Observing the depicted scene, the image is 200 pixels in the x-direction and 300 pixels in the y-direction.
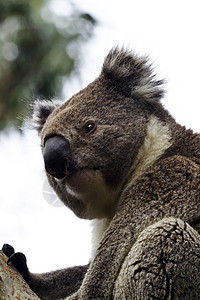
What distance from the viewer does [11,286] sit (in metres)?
3.00

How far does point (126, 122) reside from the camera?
439cm

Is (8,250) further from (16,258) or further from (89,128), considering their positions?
(89,128)

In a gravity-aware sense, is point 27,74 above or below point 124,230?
above

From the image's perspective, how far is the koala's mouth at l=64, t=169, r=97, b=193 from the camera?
4156mm

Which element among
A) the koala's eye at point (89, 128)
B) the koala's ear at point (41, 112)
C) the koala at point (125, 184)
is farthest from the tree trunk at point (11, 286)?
the koala's ear at point (41, 112)

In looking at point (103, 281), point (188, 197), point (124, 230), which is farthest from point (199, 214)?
point (103, 281)

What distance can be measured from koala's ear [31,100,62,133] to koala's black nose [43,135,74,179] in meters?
1.16

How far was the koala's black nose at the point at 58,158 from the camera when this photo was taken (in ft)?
13.3

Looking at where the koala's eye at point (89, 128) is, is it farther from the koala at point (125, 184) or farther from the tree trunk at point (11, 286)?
the tree trunk at point (11, 286)

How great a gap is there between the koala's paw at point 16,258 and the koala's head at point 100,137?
30.1 inches

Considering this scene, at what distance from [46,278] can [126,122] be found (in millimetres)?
1573

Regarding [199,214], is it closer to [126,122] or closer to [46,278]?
[126,122]

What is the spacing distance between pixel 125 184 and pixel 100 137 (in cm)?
48

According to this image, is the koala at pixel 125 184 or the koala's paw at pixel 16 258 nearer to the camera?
the koala at pixel 125 184
